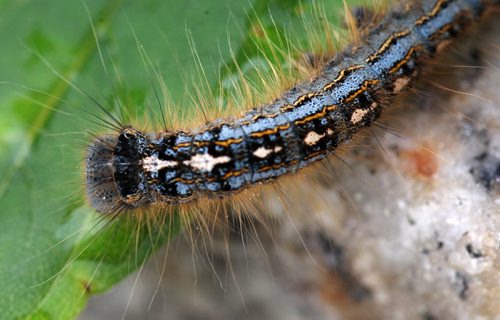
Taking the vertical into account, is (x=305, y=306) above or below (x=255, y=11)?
below

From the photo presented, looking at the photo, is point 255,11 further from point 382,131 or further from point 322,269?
point 322,269

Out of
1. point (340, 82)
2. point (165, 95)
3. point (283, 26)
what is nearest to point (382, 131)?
point (340, 82)

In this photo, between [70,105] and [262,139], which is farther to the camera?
[70,105]

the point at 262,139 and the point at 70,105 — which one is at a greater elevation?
the point at 70,105
